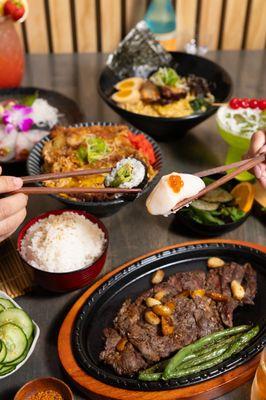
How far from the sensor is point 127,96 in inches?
96.6

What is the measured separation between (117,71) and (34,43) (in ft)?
3.28

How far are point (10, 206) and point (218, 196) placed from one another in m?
0.84

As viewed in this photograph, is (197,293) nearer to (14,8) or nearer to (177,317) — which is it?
(177,317)

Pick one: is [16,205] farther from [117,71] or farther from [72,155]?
[117,71]

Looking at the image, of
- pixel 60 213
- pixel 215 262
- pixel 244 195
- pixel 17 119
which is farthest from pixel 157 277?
pixel 17 119

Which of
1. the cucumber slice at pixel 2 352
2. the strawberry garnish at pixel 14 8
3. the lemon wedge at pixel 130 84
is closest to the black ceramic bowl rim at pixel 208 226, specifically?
the cucumber slice at pixel 2 352

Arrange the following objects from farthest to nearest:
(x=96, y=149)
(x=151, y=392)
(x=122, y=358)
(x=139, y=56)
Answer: (x=139, y=56)
(x=96, y=149)
(x=122, y=358)
(x=151, y=392)

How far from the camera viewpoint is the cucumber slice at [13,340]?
131cm

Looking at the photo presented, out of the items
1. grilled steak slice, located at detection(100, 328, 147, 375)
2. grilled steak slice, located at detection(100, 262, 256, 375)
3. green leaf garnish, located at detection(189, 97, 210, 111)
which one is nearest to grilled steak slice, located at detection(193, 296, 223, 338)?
grilled steak slice, located at detection(100, 262, 256, 375)

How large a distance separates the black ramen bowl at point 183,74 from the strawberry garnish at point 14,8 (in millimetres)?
510

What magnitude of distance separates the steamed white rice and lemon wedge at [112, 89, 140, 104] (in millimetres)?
923

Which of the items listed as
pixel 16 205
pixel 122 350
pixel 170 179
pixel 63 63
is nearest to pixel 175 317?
pixel 122 350

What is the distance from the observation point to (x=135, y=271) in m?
1.64

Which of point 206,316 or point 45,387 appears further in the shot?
point 206,316
